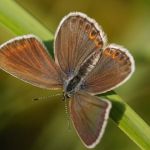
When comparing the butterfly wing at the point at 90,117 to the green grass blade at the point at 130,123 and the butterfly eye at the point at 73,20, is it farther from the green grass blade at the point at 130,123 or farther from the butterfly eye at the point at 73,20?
the butterfly eye at the point at 73,20

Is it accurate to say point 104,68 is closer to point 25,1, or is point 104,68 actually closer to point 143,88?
point 143,88

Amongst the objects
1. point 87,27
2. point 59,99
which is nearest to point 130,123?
point 87,27

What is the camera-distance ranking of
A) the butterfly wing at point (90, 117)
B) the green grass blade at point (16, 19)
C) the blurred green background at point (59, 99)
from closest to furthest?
the butterfly wing at point (90, 117), the green grass blade at point (16, 19), the blurred green background at point (59, 99)

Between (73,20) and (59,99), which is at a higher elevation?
(73,20)

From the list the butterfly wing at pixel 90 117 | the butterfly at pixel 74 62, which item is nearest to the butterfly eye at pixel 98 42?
the butterfly at pixel 74 62

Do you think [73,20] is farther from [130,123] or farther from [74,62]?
[130,123]
